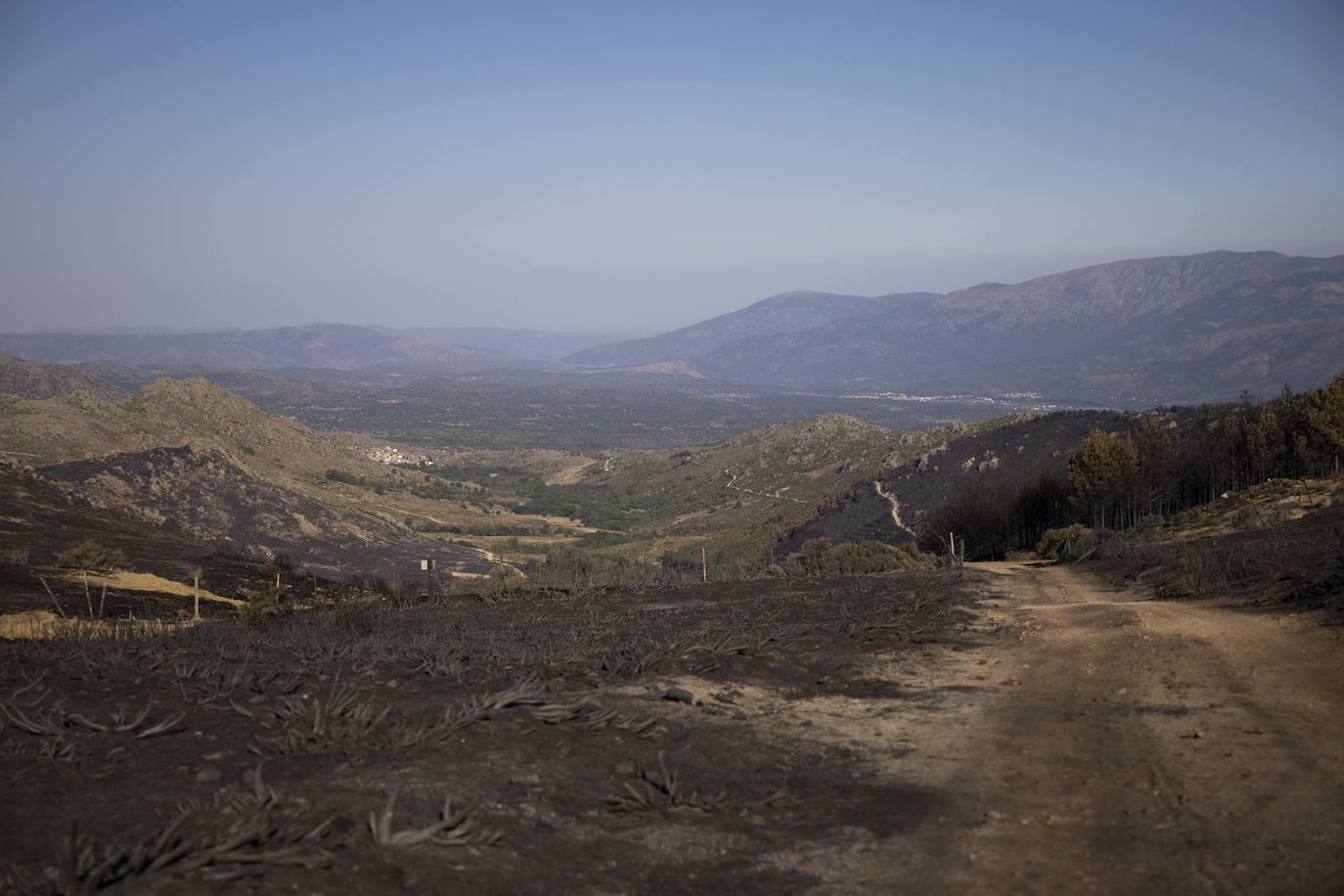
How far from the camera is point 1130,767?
→ 22.2 ft

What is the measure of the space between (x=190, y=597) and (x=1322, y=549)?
87.1 feet

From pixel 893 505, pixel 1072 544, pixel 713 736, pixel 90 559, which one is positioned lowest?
pixel 893 505

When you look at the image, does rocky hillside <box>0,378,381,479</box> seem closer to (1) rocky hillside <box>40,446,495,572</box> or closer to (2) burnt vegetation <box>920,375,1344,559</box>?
(1) rocky hillside <box>40,446,495,572</box>

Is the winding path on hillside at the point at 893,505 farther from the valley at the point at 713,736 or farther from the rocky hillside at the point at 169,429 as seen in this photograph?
the rocky hillside at the point at 169,429

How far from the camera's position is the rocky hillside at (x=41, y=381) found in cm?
11681

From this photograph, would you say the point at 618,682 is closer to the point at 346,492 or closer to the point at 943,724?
the point at 943,724

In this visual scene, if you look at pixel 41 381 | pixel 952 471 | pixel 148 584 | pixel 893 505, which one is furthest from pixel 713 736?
pixel 41 381

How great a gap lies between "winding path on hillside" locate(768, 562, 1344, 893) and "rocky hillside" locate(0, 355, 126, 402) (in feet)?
399

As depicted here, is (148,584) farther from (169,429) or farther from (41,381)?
(41,381)

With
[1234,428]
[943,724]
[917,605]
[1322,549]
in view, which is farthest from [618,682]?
[1234,428]

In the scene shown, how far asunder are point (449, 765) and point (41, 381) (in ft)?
460

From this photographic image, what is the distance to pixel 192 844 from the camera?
4.74 metres

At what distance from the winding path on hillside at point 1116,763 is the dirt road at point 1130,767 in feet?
0.05

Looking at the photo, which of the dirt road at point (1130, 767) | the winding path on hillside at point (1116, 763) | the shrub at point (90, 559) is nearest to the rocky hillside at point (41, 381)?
the shrub at point (90, 559)
